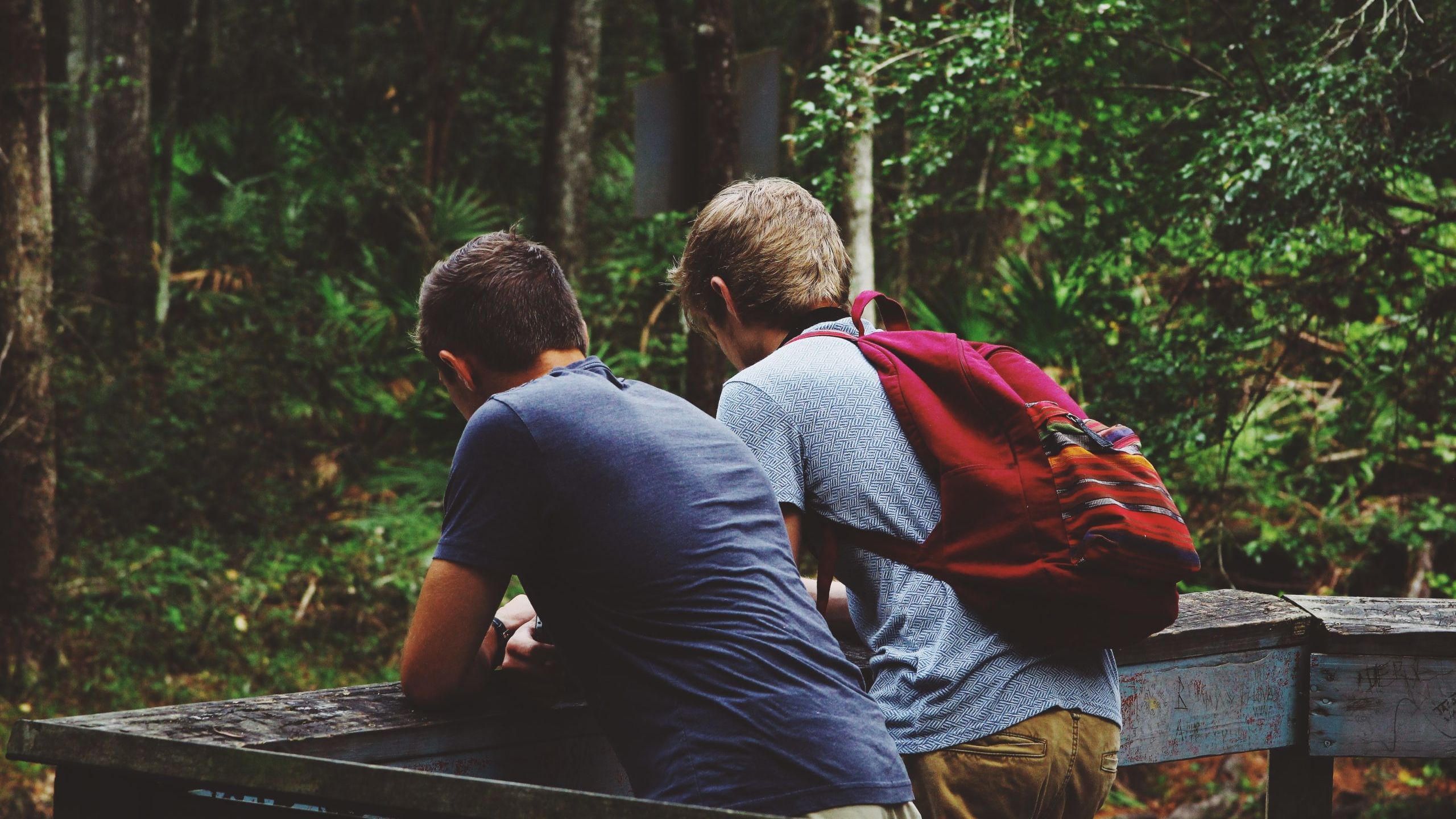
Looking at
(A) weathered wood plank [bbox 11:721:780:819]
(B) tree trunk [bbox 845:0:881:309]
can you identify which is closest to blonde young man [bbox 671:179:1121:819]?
(A) weathered wood plank [bbox 11:721:780:819]

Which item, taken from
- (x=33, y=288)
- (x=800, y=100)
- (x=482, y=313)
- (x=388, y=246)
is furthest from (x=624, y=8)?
(x=482, y=313)

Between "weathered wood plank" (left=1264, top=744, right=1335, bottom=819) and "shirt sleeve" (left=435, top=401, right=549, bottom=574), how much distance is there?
1667mm

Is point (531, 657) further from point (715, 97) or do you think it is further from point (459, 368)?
point (715, 97)

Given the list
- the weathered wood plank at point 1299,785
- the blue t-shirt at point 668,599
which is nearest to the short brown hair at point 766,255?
the blue t-shirt at point 668,599

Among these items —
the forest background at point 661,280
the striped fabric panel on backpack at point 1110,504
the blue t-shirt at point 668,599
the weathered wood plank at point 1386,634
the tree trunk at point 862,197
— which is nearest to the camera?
the blue t-shirt at point 668,599

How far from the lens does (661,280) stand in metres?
10.1

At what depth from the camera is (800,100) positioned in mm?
→ 5840

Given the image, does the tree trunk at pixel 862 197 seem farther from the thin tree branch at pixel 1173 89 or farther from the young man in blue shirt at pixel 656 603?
the young man in blue shirt at pixel 656 603

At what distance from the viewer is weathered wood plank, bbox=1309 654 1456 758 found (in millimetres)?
2570

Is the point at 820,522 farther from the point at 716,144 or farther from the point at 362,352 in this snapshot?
the point at 362,352

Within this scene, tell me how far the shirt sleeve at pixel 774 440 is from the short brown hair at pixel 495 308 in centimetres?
30

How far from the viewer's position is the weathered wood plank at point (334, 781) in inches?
54.1

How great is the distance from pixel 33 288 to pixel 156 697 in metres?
2.54

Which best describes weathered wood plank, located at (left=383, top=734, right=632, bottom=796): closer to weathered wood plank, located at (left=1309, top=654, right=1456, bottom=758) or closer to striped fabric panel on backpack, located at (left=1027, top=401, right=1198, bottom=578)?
striped fabric panel on backpack, located at (left=1027, top=401, right=1198, bottom=578)
